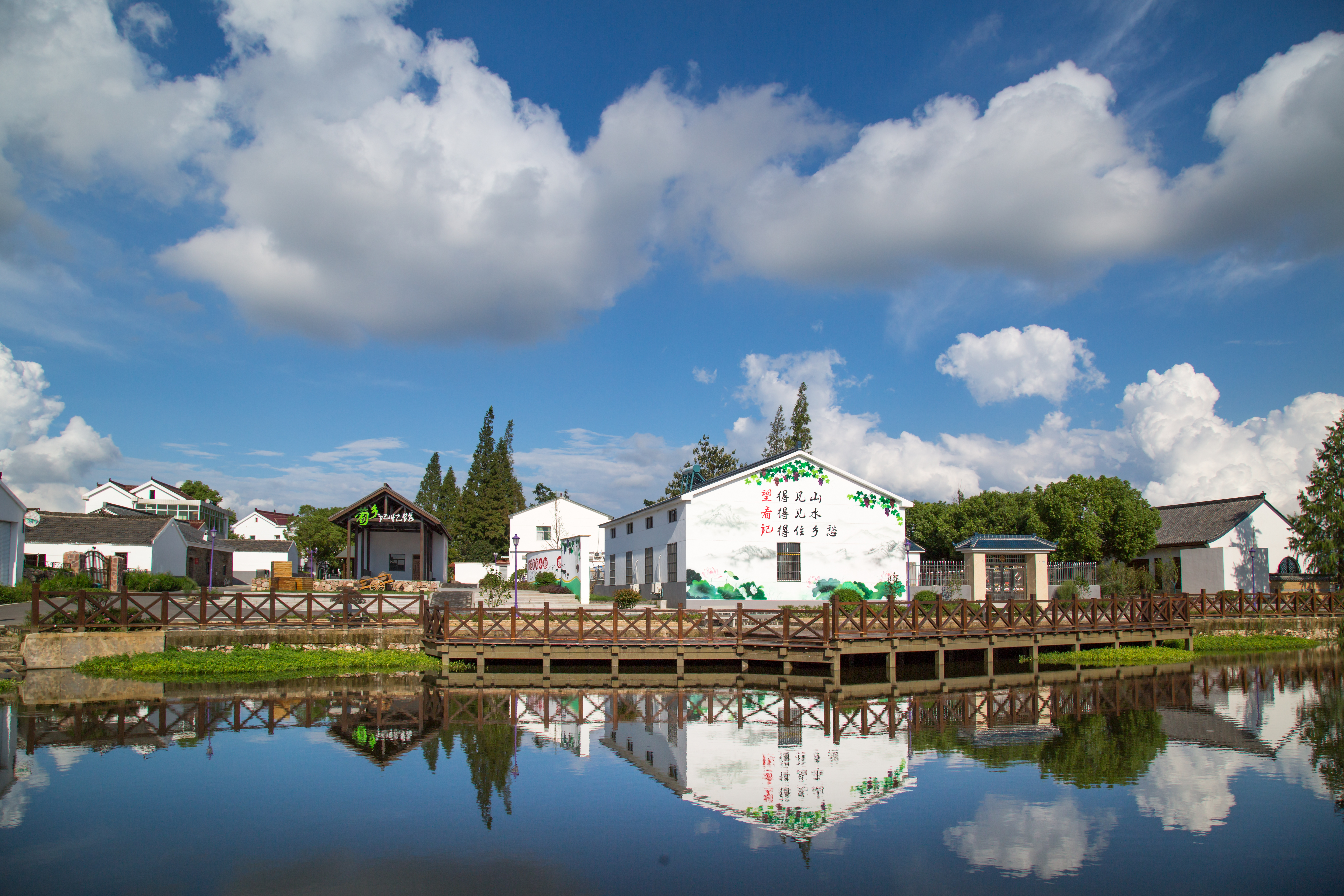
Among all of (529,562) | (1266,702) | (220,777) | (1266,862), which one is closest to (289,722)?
(220,777)

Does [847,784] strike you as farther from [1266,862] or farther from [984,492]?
[984,492]

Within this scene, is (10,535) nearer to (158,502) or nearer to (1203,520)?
(158,502)

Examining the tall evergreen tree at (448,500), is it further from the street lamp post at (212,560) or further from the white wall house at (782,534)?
the white wall house at (782,534)

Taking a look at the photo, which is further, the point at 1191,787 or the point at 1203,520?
the point at 1203,520

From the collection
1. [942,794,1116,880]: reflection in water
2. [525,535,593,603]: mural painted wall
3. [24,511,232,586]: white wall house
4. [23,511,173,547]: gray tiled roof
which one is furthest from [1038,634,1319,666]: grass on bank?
[23,511,173,547]: gray tiled roof

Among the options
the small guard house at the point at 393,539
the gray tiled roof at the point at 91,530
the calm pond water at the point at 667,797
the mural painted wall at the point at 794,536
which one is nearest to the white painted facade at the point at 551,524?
the small guard house at the point at 393,539

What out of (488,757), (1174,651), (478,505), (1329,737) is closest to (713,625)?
(488,757)

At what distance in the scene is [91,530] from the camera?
141 feet

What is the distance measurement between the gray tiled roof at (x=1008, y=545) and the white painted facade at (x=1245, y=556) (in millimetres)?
16609

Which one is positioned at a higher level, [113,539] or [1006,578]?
[113,539]

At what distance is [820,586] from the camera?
113ft

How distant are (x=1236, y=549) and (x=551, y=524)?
134 feet

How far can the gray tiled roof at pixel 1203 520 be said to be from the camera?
45188mm

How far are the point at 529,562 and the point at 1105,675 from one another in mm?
39420
